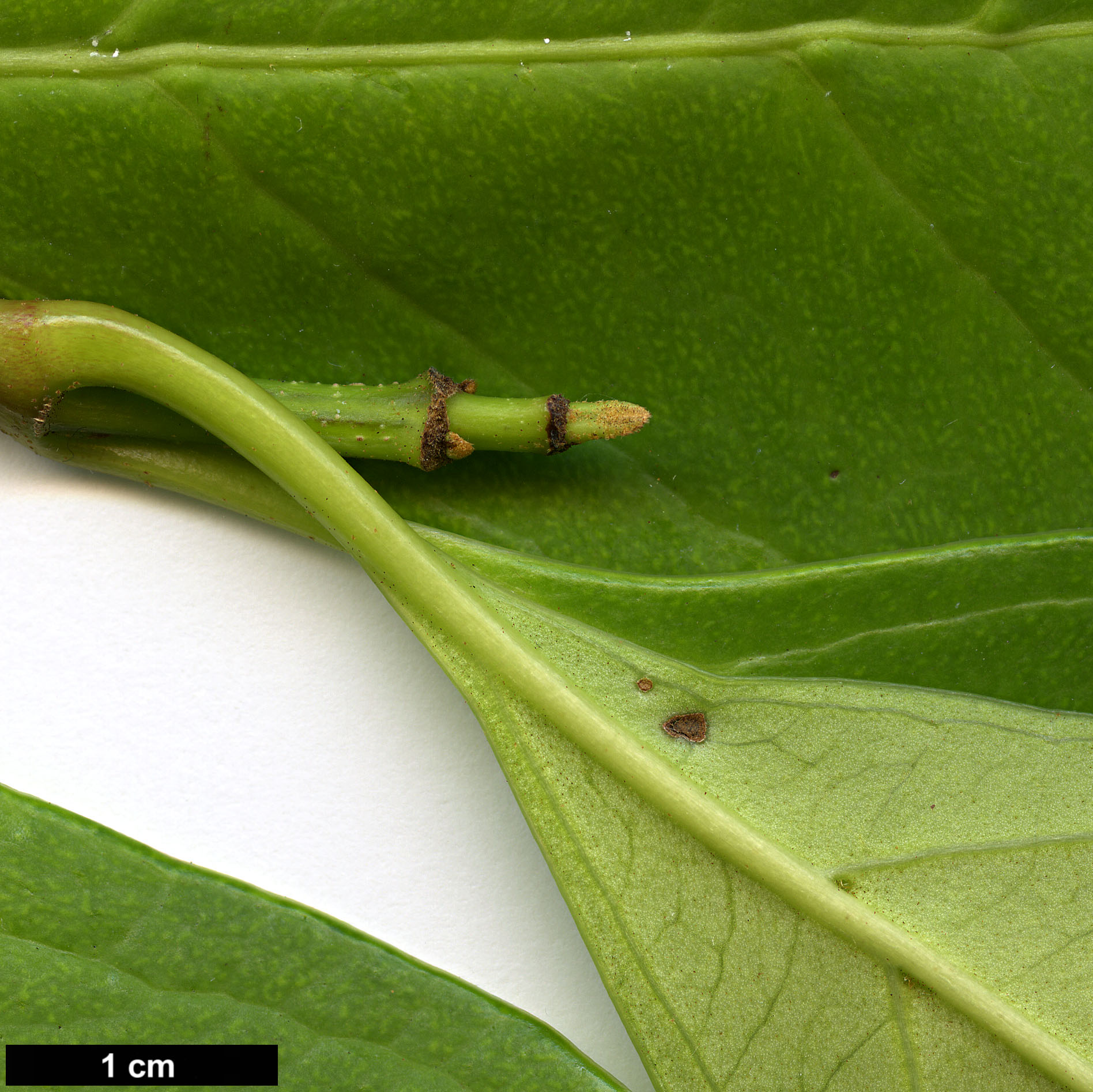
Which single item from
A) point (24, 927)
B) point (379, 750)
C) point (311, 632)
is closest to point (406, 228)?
point (311, 632)

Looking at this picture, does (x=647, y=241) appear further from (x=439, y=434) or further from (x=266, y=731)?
(x=266, y=731)

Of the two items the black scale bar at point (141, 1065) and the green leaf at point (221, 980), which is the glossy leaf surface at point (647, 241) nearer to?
the green leaf at point (221, 980)

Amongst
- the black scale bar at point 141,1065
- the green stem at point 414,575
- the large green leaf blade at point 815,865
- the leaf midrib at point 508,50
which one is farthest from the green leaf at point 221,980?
the leaf midrib at point 508,50

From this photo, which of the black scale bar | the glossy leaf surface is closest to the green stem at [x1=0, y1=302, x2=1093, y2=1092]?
the glossy leaf surface

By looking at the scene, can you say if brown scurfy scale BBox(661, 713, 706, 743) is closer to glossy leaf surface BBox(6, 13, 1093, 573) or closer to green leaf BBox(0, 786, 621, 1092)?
glossy leaf surface BBox(6, 13, 1093, 573)

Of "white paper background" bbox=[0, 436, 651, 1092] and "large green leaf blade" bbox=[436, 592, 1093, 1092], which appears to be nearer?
"large green leaf blade" bbox=[436, 592, 1093, 1092]

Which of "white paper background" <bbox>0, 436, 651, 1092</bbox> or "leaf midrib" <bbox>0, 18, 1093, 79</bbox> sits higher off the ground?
"leaf midrib" <bbox>0, 18, 1093, 79</bbox>
